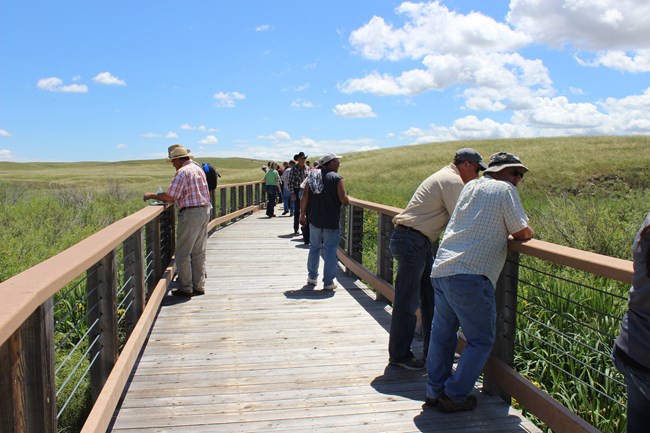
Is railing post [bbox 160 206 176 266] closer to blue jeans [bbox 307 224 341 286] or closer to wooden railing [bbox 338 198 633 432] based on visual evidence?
blue jeans [bbox 307 224 341 286]

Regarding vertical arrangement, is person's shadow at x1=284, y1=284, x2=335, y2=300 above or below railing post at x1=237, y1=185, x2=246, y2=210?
below

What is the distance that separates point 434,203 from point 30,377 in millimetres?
2859

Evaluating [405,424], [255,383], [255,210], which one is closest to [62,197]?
[255,210]

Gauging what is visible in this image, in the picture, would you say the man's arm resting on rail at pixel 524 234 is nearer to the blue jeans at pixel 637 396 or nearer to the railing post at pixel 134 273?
the blue jeans at pixel 637 396

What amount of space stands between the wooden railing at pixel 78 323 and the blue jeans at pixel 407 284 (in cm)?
199

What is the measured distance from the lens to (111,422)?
11.9 ft

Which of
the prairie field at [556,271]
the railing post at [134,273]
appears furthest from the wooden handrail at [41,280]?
the prairie field at [556,271]

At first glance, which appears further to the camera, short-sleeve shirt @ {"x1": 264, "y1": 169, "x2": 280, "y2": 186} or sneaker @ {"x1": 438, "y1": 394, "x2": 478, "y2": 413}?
short-sleeve shirt @ {"x1": 264, "y1": 169, "x2": 280, "y2": 186}

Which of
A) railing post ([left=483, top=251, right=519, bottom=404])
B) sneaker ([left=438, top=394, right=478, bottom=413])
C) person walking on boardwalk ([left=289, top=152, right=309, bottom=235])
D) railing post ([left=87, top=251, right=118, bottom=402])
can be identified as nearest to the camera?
railing post ([left=87, top=251, right=118, bottom=402])

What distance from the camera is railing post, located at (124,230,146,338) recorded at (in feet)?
16.1

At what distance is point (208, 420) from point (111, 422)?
0.59 meters

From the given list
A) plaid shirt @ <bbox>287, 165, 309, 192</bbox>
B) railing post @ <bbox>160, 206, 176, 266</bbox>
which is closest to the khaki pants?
railing post @ <bbox>160, 206, 176, 266</bbox>

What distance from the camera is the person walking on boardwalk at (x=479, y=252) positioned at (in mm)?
3396

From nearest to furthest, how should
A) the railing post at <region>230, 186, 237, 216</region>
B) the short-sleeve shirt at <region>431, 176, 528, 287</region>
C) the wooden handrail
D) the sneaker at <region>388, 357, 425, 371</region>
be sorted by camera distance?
the wooden handrail, the short-sleeve shirt at <region>431, 176, 528, 287</region>, the sneaker at <region>388, 357, 425, 371</region>, the railing post at <region>230, 186, 237, 216</region>
